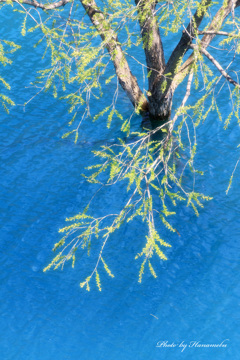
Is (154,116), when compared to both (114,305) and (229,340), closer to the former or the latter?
(114,305)

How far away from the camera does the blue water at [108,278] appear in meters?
4.61

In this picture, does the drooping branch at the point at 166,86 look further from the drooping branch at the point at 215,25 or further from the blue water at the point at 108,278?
the blue water at the point at 108,278

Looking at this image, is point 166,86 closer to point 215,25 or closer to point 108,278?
point 215,25

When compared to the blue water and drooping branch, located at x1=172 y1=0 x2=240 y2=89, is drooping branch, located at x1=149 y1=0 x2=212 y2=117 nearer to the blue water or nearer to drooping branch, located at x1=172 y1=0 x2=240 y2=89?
drooping branch, located at x1=172 y1=0 x2=240 y2=89

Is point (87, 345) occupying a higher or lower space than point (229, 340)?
higher

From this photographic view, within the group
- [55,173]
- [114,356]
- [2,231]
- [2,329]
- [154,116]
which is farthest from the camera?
[154,116]

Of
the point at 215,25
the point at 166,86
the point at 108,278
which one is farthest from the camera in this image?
the point at 166,86

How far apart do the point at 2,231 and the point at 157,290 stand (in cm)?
198

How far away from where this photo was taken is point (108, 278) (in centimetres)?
517

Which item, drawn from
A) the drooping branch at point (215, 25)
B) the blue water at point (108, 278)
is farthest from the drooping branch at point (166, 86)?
the blue water at point (108, 278)

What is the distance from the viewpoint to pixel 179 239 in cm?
545

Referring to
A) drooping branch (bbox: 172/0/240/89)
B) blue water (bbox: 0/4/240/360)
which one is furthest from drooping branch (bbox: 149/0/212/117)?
blue water (bbox: 0/4/240/360)

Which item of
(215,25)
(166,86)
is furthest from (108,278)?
(215,25)

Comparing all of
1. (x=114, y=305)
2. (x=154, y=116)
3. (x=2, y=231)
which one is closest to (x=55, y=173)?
(x=2, y=231)
